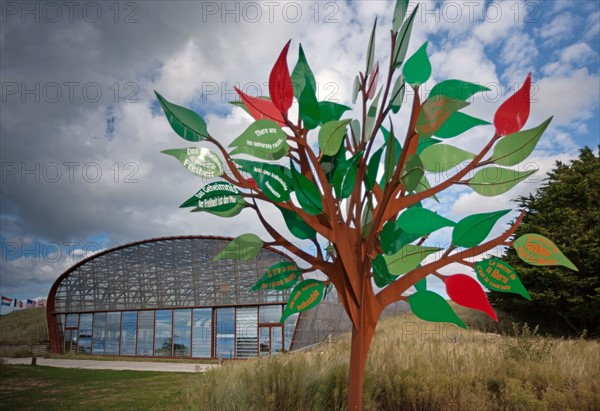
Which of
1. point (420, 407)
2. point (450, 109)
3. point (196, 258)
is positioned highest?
point (450, 109)

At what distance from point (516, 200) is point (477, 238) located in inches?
817

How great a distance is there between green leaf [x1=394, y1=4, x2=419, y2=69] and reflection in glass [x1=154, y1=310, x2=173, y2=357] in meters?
21.2

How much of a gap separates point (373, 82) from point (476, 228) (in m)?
2.65

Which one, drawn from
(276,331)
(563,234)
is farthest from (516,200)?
(276,331)

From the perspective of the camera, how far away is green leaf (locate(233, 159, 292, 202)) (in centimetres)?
576

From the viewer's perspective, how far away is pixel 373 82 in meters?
6.85

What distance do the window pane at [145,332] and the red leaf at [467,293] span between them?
21.9 metres

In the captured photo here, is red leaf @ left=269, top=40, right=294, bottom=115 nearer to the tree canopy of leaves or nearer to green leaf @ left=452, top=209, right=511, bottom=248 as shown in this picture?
green leaf @ left=452, top=209, right=511, bottom=248

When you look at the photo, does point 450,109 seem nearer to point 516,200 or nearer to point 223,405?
point 223,405

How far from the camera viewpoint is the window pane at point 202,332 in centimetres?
2294

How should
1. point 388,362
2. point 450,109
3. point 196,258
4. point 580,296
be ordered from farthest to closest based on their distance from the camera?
point 196,258
point 580,296
point 388,362
point 450,109

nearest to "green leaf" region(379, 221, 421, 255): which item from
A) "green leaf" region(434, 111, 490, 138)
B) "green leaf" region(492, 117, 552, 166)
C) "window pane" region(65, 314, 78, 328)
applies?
"green leaf" region(434, 111, 490, 138)

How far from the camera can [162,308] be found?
958 inches

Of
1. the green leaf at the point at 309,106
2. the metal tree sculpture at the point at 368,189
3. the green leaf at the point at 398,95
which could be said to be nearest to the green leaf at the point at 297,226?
the metal tree sculpture at the point at 368,189
